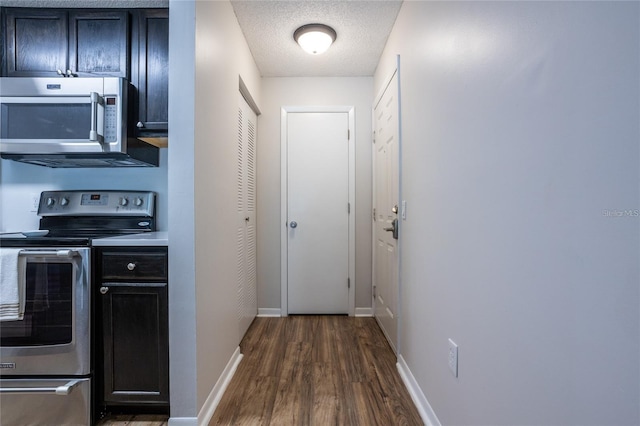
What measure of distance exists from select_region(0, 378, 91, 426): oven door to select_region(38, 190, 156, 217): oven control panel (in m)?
Result: 0.97

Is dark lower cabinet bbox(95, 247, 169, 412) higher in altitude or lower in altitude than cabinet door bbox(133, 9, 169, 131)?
lower

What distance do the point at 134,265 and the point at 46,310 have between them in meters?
0.45

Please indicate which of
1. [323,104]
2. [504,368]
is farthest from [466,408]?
[323,104]

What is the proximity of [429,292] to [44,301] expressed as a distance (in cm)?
185

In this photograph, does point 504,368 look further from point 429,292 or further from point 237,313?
point 237,313

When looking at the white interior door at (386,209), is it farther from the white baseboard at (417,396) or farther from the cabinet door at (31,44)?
the cabinet door at (31,44)

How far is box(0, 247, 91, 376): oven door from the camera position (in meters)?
1.31

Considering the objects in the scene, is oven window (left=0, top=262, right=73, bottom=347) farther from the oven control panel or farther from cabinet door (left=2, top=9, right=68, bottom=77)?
cabinet door (left=2, top=9, right=68, bottom=77)

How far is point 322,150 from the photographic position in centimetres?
288

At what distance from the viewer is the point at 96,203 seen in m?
1.87

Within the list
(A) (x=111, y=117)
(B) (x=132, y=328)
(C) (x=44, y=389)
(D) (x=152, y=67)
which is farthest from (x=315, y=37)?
(C) (x=44, y=389)

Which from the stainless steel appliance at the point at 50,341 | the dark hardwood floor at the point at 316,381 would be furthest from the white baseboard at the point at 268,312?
the stainless steel appliance at the point at 50,341

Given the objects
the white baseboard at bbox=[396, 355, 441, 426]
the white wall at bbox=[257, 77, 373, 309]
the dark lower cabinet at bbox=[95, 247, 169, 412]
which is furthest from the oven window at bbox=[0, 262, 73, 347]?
the white baseboard at bbox=[396, 355, 441, 426]

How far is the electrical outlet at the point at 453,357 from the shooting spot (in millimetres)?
1111
